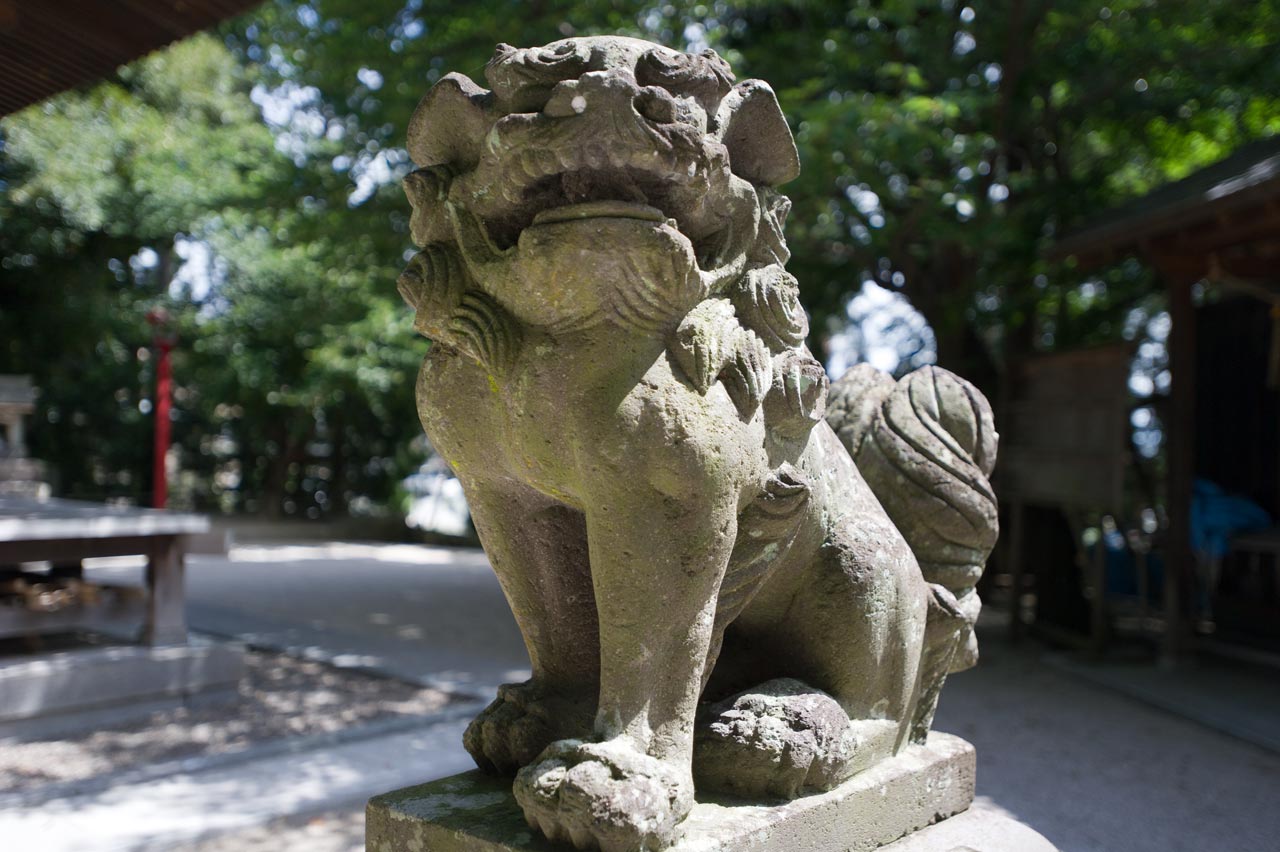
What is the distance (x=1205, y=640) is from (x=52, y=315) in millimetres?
13748

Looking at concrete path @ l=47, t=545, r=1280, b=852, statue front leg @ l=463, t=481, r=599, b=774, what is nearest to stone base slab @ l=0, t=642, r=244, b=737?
concrete path @ l=47, t=545, r=1280, b=852

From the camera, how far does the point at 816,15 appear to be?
23.8ft

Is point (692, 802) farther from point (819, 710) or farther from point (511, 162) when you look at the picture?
point (511, 162)

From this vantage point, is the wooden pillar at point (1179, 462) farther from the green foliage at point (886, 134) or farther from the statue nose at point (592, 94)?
the statue nose at point (592, 94)

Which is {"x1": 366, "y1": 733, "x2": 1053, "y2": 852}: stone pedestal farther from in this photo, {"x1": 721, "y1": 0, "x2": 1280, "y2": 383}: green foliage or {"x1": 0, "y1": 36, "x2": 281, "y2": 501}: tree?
{"x1": 0, "y1": 36, "x2": 281, "y2": 501}: tree

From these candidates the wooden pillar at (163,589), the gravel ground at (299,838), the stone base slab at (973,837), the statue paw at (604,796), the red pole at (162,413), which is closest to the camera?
→ the statue paw at (604,796)

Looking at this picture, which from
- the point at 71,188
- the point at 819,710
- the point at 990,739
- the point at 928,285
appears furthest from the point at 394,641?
the point at 71,188

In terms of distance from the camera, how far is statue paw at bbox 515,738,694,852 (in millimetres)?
1317

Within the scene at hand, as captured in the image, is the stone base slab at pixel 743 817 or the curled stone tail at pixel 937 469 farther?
the curled stone tail at pixel 937 469

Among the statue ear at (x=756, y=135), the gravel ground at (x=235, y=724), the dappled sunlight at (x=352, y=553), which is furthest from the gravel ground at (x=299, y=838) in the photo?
the dappled sunlight at (x=352, y=553)

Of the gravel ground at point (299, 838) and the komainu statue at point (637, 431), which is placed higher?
the komainu statue at point (637, 431)

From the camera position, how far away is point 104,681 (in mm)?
4973

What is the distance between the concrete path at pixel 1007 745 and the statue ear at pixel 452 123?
2509 millimetres

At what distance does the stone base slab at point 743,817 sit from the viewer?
148 centimetres
